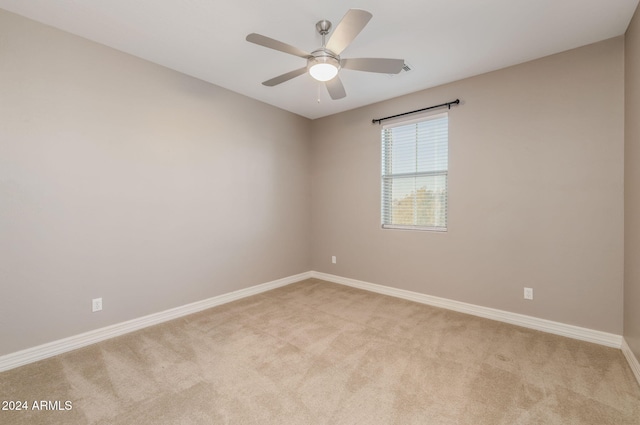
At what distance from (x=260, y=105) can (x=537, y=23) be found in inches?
124

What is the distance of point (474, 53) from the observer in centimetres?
271

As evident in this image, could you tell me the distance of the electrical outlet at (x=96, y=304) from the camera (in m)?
2.56

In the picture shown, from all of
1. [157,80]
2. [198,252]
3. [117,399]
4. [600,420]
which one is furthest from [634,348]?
[157,80]

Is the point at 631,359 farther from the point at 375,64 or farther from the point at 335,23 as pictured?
the point at 335,23

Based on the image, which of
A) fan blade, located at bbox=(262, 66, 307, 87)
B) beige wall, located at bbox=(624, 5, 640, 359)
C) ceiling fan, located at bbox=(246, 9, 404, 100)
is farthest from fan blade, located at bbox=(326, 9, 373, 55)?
beige wall, located at bbox=(624, 5, 640, 359)

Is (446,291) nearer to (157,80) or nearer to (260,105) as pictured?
(260,105)

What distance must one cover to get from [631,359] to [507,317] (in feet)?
3.02

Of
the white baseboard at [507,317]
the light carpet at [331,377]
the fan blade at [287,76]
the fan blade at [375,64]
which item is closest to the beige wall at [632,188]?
the white baseboard at [507,317]

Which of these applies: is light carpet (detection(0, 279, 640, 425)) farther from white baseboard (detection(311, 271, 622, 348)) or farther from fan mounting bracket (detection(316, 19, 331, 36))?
fan mounting bracket (detection(316, 19, 331, 36))

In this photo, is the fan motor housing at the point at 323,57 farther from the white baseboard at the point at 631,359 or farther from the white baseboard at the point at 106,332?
the white baseboard at the point at 631,359

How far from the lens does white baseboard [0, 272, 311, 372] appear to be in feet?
7.18

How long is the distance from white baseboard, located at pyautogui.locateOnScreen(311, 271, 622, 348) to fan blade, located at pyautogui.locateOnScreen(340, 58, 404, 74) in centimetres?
269

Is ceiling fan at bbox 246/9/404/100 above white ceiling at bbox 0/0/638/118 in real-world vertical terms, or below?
below

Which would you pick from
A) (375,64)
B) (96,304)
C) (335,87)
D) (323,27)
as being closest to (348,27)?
(375,64)
